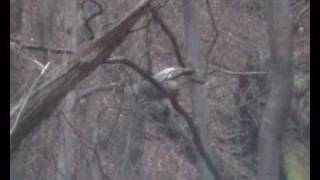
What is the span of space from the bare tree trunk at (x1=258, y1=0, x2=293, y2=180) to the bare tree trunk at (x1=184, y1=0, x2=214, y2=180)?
6.69 feet

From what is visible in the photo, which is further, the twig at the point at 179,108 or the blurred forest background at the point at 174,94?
the blurred forest background at the point at 174,94

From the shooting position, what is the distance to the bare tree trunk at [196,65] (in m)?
10.1

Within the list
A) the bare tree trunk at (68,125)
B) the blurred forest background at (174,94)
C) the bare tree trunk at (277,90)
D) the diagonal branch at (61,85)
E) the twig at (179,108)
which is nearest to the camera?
the diagonal branch at (61,85)

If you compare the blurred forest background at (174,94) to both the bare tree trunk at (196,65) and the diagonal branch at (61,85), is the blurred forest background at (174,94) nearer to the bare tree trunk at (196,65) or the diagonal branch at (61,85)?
the bare tree trunk at (196,65)

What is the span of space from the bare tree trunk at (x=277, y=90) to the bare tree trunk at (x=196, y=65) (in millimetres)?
2039

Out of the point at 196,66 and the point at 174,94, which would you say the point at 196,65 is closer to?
the point at 196,66

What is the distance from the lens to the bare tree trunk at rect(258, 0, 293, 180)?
7281 mm

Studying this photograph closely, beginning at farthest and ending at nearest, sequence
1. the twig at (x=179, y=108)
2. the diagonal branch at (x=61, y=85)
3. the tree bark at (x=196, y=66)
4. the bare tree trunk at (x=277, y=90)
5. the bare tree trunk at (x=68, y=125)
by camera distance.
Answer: the bare tree trunk at (x=68, y=125)
the tree bark at (x=196, y=66)
the bare tree trunk at (x=277, y=90)
the twig at (x=179, y=108)
the diagonal branch at (x=61, y=85)

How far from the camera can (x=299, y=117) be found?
1416cm

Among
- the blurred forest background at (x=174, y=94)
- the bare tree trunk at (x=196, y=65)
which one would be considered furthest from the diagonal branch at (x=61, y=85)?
the bare tree trunk at (x=196, y=65)

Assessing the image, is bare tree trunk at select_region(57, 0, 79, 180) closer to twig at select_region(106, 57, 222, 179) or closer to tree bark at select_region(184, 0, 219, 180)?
tree bark at select_region(184, 0, 219, 180)

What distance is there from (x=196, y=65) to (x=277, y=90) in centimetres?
233

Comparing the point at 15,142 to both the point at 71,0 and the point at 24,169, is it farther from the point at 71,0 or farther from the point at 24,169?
the point at 24,169
